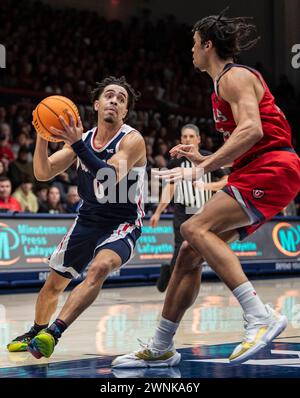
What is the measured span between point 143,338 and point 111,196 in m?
1.50

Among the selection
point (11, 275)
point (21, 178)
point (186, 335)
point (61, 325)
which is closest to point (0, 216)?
point (11, 275)

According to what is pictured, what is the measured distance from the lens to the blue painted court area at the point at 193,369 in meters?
5.23

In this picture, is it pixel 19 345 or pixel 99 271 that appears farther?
pixel 19 345

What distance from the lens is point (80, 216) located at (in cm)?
668

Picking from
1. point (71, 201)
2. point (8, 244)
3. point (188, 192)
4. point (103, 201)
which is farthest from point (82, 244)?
point (71, 201)

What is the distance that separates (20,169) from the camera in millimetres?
14906

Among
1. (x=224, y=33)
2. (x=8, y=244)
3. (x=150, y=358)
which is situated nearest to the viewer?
(x=224, y=33)

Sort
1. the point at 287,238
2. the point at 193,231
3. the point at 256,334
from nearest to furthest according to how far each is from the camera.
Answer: the point at 256,334 < the point at 193,231 < the point at 287,238

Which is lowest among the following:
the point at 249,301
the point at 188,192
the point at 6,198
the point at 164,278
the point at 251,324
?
the point at 251,324

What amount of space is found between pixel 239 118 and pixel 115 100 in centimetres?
174

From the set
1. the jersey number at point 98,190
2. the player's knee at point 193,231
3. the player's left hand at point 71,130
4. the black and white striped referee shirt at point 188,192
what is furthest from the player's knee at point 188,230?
the black and white striped referee shirt at point 188,192

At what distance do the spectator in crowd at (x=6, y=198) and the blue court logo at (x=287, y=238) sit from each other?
5.35m

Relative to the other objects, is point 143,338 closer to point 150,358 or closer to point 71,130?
point 150,358
